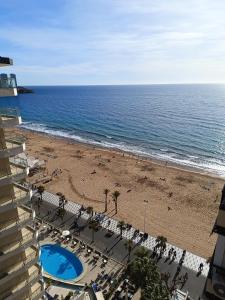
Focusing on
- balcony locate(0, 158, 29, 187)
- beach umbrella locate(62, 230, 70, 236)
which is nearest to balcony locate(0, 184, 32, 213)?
balcony locate(0, 158, 29, 187)

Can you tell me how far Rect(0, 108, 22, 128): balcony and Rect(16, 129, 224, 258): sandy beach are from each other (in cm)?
3989

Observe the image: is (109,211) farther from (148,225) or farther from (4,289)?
(4,289)

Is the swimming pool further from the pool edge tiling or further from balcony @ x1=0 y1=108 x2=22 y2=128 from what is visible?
balcony @ x1=0 y1=108 x2=22 y2=128

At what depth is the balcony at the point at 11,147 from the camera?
726 inches

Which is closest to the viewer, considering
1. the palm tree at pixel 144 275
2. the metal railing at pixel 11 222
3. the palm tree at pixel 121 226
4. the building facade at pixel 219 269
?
the building facade at pixel 219 269

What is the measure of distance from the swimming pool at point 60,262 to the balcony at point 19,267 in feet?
59.7

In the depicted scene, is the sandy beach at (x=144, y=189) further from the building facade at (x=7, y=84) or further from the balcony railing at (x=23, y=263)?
the building facade at (x=7, y=84)

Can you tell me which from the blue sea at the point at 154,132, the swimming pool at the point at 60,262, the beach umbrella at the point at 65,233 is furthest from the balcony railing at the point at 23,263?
the blue sea at the point at 154,132

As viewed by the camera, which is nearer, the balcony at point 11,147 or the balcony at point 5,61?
Result: the balcony at point 5,61

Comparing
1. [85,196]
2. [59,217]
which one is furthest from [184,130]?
[59,217]

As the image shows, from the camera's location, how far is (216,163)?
326 feet

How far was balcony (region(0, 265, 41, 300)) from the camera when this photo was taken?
21.5m

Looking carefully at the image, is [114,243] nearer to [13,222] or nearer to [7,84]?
[13,222]

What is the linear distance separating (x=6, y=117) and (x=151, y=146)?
3954 inches
